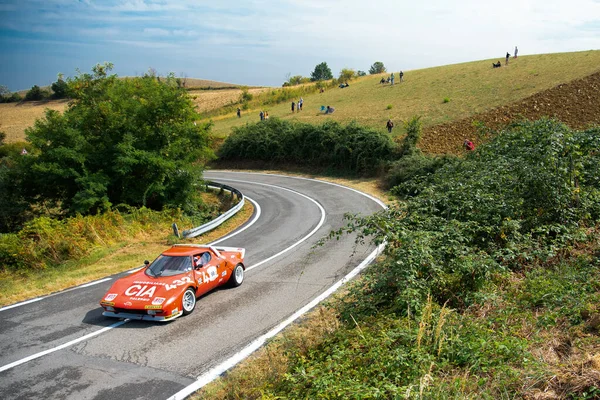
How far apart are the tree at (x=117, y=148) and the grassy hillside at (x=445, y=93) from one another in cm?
1966

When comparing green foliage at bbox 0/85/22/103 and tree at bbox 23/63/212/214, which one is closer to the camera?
tree at bbox 23/63/212/214

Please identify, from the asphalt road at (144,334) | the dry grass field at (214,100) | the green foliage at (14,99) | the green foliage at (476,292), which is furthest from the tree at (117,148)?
the green foliage at (14,99)

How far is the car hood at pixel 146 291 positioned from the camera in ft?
29.7

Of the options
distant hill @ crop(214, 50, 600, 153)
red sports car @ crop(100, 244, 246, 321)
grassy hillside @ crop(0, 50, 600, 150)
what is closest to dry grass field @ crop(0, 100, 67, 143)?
grassy hillside @ crop(0, 50, 600, 150)

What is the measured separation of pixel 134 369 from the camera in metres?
7.32

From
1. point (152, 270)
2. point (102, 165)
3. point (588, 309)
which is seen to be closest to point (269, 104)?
point (102, 165)

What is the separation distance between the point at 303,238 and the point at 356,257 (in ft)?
11.3

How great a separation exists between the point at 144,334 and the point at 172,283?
1319 mm

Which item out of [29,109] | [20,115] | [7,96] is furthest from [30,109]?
[7,96]

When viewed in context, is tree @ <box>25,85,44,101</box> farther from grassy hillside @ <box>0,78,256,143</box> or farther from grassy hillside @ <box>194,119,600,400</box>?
grassy hillside @ <box>194,119,600,400</box>

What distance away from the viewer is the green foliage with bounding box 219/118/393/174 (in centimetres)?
3033

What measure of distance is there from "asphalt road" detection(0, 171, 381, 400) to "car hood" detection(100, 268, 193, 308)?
0.53 m

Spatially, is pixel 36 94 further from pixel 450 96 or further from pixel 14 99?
pixel 450 96

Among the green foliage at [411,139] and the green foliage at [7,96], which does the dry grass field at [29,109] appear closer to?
the green foliage at [7,96]
